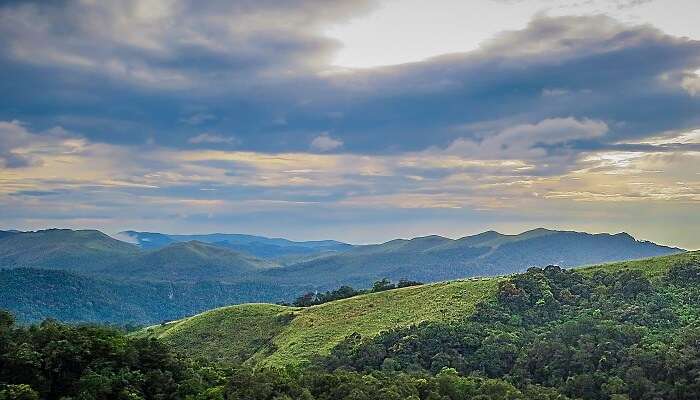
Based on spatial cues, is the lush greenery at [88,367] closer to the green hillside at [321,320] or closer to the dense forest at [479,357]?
the dense forest at [479,357]

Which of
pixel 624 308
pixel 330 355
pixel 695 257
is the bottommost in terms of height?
→ pixel 330 355

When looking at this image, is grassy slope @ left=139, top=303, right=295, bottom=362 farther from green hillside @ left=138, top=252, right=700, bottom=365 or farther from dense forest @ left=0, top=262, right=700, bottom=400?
dense forest @ left=0, top=262, right=700, bottom=400

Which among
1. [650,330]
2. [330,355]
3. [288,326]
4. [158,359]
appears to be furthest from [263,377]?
[288,326]

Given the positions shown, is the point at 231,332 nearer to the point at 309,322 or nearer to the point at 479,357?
the point at 309,322

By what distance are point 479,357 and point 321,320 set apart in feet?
187

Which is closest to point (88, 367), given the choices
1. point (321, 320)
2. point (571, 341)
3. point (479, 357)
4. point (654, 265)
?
→ point (479, 357)

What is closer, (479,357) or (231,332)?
(479,357)

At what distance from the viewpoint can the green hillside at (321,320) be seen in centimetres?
14600

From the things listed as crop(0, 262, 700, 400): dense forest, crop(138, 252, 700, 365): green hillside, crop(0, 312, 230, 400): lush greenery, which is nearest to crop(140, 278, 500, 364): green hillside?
crop(138, 252, 700, 365): green hillside

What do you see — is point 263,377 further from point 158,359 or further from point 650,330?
point 650,330

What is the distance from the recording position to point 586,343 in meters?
108

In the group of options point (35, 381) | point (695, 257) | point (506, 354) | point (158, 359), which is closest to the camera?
point (35, 381)

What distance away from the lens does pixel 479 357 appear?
118 meters

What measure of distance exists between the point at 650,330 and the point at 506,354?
2924 cm
